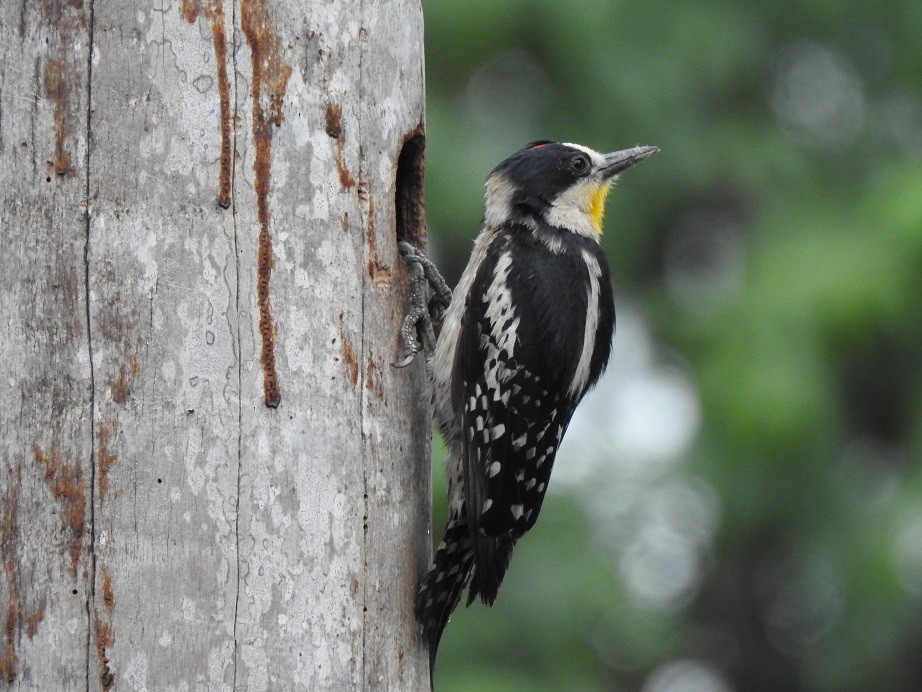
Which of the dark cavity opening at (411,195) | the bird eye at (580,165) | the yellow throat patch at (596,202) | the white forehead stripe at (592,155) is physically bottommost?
the dark cavity opening at (411,195)

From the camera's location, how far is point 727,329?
770 centimetres

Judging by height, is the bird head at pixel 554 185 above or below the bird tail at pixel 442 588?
above

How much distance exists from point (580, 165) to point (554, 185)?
0.68 feet

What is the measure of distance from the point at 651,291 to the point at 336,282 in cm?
563

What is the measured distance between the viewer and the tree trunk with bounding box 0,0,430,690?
3.26 m

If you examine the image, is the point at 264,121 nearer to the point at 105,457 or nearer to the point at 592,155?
the point at 105,457

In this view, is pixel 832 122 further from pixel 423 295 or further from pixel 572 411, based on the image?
pixel 423 295

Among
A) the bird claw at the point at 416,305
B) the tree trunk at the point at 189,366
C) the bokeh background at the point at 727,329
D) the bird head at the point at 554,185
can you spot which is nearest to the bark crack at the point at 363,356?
the tree trunk at the point at 189,366

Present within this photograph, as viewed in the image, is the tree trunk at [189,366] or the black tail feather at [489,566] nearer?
the tree trunk at [189,366]

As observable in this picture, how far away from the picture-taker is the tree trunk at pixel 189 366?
128 inches

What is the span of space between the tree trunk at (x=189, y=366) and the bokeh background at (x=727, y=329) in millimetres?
3557

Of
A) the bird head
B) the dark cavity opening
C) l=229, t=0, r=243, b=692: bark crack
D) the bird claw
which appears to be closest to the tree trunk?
l=229, t=0, r=243, b=692: bark crack

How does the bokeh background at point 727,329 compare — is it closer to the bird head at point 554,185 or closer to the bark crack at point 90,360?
the bird head at point 554,185

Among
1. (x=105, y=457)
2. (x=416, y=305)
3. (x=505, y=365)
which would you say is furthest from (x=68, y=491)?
(x=505, y=365)
